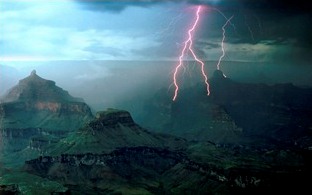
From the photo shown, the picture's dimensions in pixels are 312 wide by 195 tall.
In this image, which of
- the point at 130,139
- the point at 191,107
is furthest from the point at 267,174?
the point at 191,107

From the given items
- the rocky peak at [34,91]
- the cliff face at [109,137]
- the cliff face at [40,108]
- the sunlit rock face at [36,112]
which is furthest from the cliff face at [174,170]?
the rocky peak at [34,91]

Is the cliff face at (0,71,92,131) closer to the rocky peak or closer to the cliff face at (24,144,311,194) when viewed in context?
the rocky peak

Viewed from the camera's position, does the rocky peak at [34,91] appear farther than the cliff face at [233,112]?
Yes

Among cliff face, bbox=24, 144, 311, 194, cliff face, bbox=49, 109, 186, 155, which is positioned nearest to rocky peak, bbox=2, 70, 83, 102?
cliff face, bbox=49, 109, 186, 155

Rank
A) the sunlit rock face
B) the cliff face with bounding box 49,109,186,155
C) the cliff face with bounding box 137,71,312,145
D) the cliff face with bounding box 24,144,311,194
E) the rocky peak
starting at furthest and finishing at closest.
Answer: the rocky peak < the cliff face with bounding box 137,71,312,145 < the sunlit rock face < the cliff face with bounding box 49,109,186,155 < the cliff face with bounding box 24,144,311,194

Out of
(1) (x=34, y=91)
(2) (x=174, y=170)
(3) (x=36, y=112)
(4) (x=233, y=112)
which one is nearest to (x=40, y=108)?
(3) (x=36, y=112)

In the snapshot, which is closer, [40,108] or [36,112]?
[36,112]

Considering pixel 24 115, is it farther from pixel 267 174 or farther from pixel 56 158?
pixel 267 174

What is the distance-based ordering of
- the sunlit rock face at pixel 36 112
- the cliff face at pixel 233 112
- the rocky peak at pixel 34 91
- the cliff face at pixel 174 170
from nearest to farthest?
the cliff face at pixel 174 170, the sunlit rock face at pixel 36 112, the cliff face at pixel 233 112, the rocky peak at pixel 34 91

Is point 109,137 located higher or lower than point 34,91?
lower

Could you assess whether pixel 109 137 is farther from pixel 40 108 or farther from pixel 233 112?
pixel 233 112

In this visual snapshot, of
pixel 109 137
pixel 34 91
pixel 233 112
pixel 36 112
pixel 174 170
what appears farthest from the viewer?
pixel 233 112

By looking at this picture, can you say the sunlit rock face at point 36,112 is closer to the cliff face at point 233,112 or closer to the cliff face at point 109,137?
the cliff face at point 109,137
